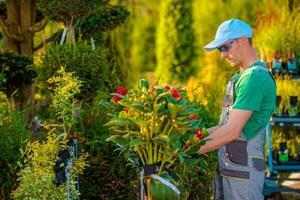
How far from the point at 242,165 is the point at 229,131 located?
0.30 meters

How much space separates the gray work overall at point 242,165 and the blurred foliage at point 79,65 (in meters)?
1.67

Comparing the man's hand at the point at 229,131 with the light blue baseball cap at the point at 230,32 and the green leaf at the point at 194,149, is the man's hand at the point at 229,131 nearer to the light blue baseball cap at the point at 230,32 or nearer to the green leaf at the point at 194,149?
the green leaf at the point at 194,149

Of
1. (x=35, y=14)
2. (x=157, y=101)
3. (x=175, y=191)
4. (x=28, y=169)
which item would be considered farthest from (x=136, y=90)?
(x=35, y=14)

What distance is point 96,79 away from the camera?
500cm

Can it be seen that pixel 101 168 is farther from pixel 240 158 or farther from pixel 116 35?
pixel 116 35

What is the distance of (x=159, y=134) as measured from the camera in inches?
121

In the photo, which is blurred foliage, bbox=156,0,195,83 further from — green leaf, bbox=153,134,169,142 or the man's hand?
green leaf, bbox=153,134,169,142

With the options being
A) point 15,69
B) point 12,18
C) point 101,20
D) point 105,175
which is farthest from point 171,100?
point 12,18

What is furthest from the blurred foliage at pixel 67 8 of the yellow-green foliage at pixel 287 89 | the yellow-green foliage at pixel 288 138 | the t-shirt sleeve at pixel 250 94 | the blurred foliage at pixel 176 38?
the blurred foliage at pixel 176 38

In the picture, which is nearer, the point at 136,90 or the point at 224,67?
the point at 136,90

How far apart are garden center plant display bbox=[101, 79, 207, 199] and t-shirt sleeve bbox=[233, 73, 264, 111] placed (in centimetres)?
24

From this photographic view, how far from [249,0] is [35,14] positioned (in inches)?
220

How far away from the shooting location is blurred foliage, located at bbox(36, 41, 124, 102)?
4.92 m

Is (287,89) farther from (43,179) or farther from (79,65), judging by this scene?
(43,179)
